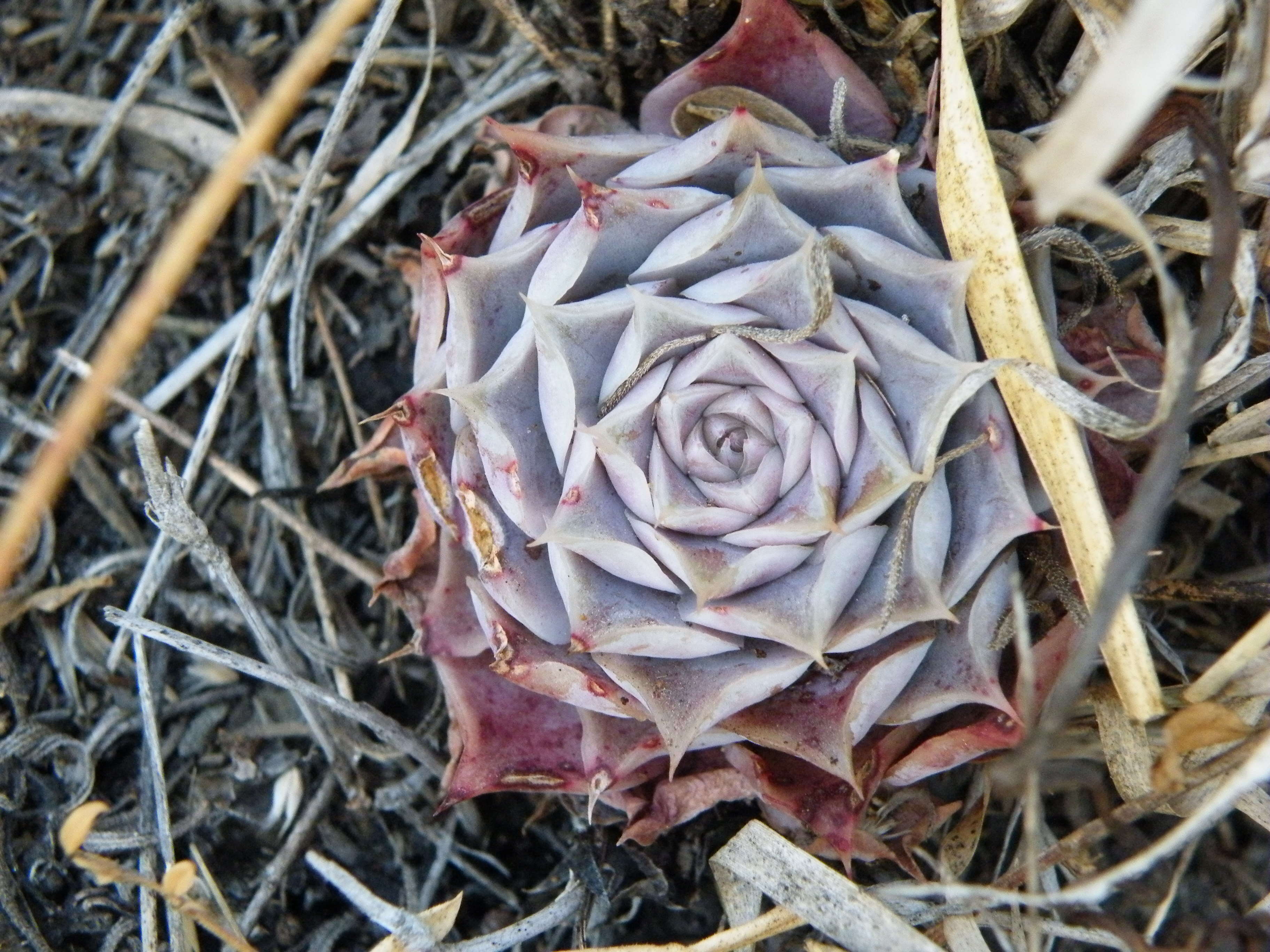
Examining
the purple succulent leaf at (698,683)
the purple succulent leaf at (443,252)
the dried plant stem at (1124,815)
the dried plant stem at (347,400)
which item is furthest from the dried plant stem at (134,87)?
the dried plant stem at (1124,815)

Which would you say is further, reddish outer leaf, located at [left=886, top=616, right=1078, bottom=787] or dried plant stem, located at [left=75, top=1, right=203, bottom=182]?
dried plant stem, located at [left=75, top=1, right=203, bottom=182]

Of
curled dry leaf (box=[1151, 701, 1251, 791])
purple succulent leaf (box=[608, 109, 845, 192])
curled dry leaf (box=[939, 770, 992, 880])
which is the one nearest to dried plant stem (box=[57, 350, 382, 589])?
purple succulent leaf (box=[608, 109, 845, 192])

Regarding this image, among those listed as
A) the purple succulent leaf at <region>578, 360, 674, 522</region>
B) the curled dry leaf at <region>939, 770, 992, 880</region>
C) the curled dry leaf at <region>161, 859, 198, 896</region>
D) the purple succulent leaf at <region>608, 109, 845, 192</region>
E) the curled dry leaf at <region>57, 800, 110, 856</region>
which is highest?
the purple succulent leaf at <region>608, 109, 845, 192</region>

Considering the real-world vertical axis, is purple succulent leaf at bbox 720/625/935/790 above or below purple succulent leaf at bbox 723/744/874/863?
above

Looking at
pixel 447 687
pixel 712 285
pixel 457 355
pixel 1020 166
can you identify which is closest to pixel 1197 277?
pixel 1020 166

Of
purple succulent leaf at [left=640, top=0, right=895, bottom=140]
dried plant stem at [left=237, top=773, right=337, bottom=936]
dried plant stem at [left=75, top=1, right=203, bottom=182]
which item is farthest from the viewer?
dried plant stem at [left=75, top=1, right=203, bottom=182]

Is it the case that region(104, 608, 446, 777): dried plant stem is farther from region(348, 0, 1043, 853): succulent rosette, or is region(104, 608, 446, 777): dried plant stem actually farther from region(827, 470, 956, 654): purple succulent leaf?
region(827, 470, 956, 654): purple succulent leaf
